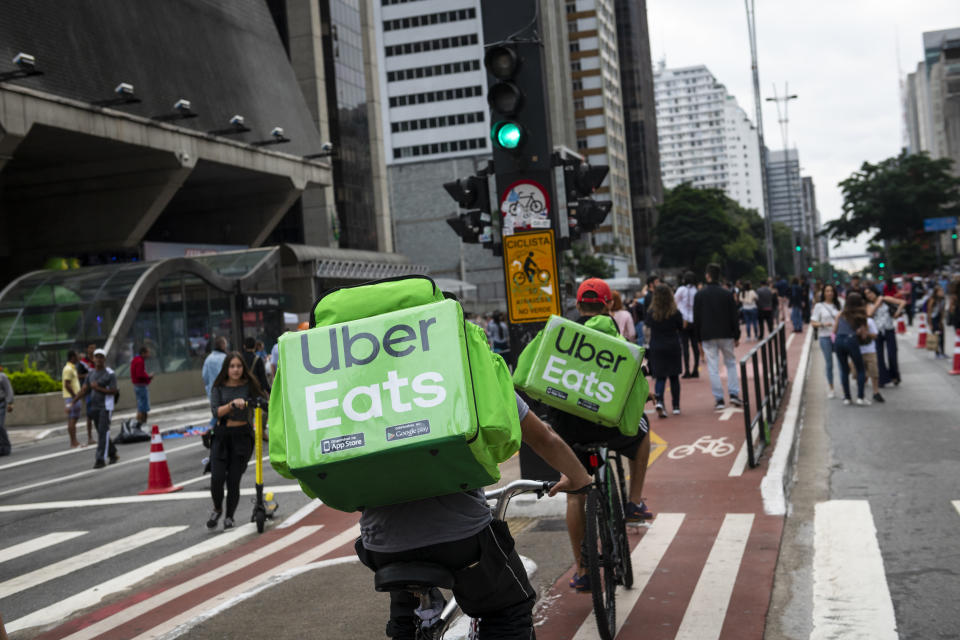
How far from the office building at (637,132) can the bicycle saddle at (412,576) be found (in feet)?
390

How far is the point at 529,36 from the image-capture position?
8477 mm

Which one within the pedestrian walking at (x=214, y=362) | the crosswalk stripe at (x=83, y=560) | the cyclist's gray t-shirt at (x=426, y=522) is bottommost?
the crosswalk stripe at (x=83, y=560)

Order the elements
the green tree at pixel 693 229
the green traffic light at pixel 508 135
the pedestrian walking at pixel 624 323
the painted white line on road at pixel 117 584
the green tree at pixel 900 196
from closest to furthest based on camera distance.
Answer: the painted white line on road at pixel 117 584 → the green traffic light at pixel 508 135 → the pedestrian walking at pixel 624 323 → the green tree at pixel 900 196 → the green tree at pixel 693 229

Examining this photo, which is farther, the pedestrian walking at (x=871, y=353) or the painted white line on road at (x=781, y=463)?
the pedestrian walking at (x=871, y=353)

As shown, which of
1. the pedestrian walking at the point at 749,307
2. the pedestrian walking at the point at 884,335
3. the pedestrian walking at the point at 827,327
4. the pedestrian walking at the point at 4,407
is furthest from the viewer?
the pedestrian walking at the point at 749,307

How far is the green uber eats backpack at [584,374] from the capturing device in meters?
5.73

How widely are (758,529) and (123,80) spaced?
118 feet

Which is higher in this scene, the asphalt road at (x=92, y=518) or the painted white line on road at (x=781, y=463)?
the painted white line on road at (x=781, y=463)

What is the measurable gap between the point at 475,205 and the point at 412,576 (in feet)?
21.8

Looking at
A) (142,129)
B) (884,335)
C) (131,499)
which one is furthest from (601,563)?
(142,129)

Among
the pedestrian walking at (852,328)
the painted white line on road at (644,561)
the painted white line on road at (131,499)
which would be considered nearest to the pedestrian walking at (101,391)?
the painted white line on road at (131,499)

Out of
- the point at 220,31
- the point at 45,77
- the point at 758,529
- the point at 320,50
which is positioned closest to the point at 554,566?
the point at 758,529

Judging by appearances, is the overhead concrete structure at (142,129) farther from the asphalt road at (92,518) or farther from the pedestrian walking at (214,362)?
the pedestrian walking at (214,362)

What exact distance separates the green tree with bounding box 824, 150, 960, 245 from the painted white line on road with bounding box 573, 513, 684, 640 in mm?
69110
